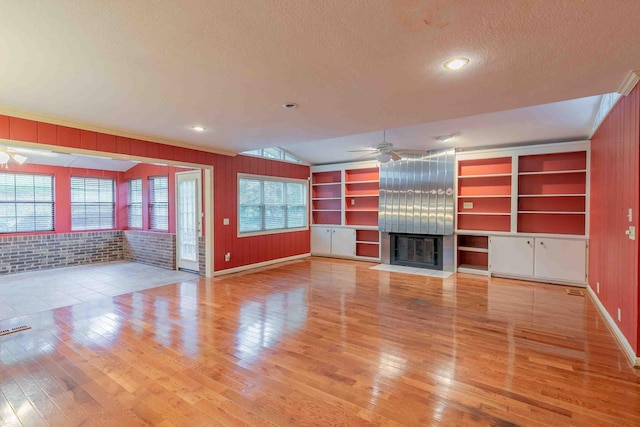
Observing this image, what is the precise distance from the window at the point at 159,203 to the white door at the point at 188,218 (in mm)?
578

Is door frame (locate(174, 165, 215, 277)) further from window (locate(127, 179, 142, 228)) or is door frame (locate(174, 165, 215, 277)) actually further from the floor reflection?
window (locate(127, 179, 142, 228))

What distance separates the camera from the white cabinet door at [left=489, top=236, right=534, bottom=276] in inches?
222

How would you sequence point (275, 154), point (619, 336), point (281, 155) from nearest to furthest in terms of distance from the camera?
1. point (619, 336)
2. point (275, 154)
3. point (281, 155)

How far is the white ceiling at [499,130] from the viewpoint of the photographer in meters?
4.49

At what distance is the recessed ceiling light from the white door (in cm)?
509

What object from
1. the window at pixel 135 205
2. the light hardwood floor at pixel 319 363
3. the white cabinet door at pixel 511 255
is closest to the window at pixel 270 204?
the light hardwood floor at pixel 319 363

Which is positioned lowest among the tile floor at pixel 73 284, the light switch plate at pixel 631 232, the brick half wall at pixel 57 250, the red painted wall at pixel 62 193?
the tile floor at pixel 73 284

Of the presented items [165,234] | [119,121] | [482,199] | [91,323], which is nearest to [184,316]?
[91,323]

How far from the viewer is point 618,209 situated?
3.30 meters

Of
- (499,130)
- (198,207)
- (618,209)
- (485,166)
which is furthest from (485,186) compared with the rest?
(198,207)

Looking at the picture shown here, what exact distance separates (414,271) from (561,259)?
244 cm

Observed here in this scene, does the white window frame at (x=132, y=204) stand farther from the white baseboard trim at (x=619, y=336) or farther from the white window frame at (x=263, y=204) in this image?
the white baseboard trim at (x=619, y=336)

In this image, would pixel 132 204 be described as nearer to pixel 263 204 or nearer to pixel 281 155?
pixel 263 204

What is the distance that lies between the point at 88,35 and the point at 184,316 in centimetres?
307
